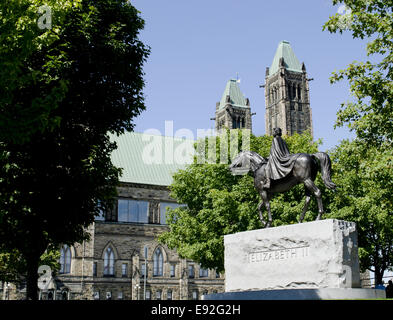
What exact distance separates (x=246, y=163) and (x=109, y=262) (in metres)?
46.2

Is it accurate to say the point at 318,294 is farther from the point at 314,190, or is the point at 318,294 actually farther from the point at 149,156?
the point at 149,156

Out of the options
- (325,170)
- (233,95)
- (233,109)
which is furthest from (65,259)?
(233,95)

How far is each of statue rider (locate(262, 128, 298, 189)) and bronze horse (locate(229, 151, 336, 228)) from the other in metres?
0.13

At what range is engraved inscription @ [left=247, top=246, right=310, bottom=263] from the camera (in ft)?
45.1

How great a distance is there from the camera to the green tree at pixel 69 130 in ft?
64.8

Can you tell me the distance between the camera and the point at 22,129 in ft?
44.4

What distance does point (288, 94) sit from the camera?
10794 cm

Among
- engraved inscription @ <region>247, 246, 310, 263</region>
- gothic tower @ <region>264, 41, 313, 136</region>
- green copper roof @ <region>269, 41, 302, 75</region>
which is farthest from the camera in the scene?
green copper roof @ <region>269, 41, 302, 75</region>

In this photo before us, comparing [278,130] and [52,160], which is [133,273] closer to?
[52,160]

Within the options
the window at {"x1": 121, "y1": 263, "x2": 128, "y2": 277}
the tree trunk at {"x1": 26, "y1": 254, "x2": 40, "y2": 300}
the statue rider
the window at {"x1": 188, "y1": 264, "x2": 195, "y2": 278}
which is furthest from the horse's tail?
the window at {"x1": 188, "y1": 264, "x2": 195, "y2": 278}

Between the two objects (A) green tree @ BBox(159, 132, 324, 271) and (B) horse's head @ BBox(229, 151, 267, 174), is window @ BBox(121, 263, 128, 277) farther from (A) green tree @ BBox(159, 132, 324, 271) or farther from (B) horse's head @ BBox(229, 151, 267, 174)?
(B) horse's head @ BBox(229, 151, 267, 174)

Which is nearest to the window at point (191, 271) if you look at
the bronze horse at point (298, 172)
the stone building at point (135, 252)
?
the stone building at point (135, 252)
